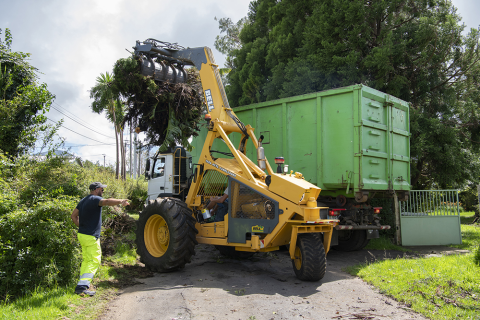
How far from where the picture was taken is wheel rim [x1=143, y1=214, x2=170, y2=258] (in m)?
6.56

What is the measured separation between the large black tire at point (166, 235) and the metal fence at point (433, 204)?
6.50m

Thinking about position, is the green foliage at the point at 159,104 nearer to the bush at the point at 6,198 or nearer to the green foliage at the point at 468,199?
the bush at the point at 6,198

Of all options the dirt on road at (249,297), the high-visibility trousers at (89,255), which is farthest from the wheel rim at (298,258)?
the high-visibility trousers at (89,255)

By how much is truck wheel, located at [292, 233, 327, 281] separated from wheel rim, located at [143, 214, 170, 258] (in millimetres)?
2584

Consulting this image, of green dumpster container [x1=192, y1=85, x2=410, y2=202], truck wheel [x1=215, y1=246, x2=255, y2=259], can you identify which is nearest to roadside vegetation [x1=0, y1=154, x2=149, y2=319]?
truck wheel [x1=215, y1=246, x2=255, y2=259]

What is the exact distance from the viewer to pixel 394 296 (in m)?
4.81

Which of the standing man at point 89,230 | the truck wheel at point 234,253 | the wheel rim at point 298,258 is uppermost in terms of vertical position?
the standing man at point 89,230

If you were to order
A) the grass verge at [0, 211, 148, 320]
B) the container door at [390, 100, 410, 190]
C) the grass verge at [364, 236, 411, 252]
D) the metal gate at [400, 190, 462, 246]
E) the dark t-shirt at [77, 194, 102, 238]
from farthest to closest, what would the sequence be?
the metal gate at [400, 190, 462, 246], the grass verge at [364, 236, 411, 252], the container door at [390, 100, 410, 190], the dark t-shirt at [77, 194, 102, 238], the grass verge at [0, 211, 148, 320]

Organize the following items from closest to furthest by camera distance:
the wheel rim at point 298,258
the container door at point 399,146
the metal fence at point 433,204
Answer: the wheel rim at point 298,258 < the container door at point 399,146 < the metal fence at point 433,204

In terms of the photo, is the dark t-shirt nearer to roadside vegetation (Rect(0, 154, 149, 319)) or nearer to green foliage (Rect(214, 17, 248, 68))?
roadside vegetation (Rect(0, 154, 149, 319))

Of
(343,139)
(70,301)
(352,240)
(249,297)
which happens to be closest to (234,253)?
(249,297)


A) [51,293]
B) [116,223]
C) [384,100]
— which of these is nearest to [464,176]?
[384,100]

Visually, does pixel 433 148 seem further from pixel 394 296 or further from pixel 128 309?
pixel 128 309

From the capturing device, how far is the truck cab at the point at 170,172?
855cm
